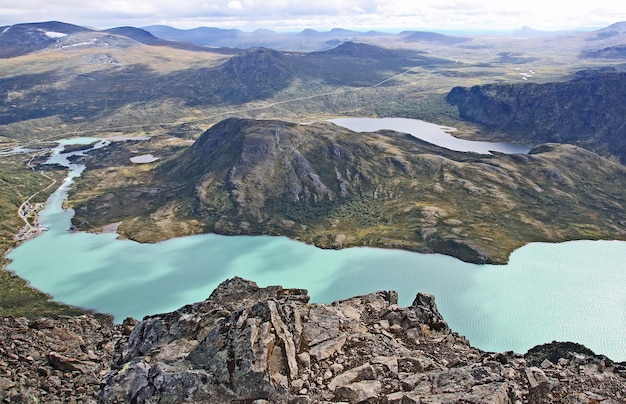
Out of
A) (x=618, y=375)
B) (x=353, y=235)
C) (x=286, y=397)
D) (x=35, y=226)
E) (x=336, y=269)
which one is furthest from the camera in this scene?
(x=35, y=226)

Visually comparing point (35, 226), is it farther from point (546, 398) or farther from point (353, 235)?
point (546, 398)

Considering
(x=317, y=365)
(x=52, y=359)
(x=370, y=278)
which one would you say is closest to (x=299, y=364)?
(x=317, y=365)

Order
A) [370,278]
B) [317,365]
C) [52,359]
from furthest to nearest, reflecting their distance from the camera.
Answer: [370,278], [52,359], [317,365]

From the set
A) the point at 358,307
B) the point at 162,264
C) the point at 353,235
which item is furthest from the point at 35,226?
the point at 358,307

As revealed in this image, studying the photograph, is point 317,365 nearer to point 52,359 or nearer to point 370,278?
point 52,359

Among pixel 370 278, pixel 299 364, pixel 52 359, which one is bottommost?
pixel 370 278

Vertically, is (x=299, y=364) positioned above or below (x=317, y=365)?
above
